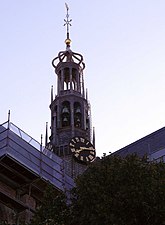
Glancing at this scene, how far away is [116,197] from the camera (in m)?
26.6

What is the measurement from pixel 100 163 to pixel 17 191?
12.7 meters

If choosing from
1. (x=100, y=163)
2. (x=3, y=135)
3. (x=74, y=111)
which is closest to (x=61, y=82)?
(x=74, y=111)

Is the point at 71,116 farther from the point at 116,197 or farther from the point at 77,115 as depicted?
the point at 116,197

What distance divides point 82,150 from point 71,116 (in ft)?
34.6

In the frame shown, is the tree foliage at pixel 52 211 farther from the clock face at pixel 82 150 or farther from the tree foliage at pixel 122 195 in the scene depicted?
the clock face at pixel 82 150

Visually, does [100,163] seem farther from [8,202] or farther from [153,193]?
[8,202]

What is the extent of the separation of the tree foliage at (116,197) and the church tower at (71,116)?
2637cm

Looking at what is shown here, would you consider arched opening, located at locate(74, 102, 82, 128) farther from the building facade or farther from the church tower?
the building facade

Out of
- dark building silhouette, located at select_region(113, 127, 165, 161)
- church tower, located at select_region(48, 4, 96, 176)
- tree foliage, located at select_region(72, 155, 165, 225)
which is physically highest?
church tower, located at select_region(48, 4, 96, 176)

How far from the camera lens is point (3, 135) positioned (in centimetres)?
4084

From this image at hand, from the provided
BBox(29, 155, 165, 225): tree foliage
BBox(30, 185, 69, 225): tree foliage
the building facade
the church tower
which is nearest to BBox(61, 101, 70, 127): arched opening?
the church tower

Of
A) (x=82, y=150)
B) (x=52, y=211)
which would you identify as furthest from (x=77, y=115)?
(x=52, y=211)

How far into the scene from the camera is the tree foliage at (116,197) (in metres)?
26.2

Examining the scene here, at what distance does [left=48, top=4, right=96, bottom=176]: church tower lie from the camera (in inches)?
2229
